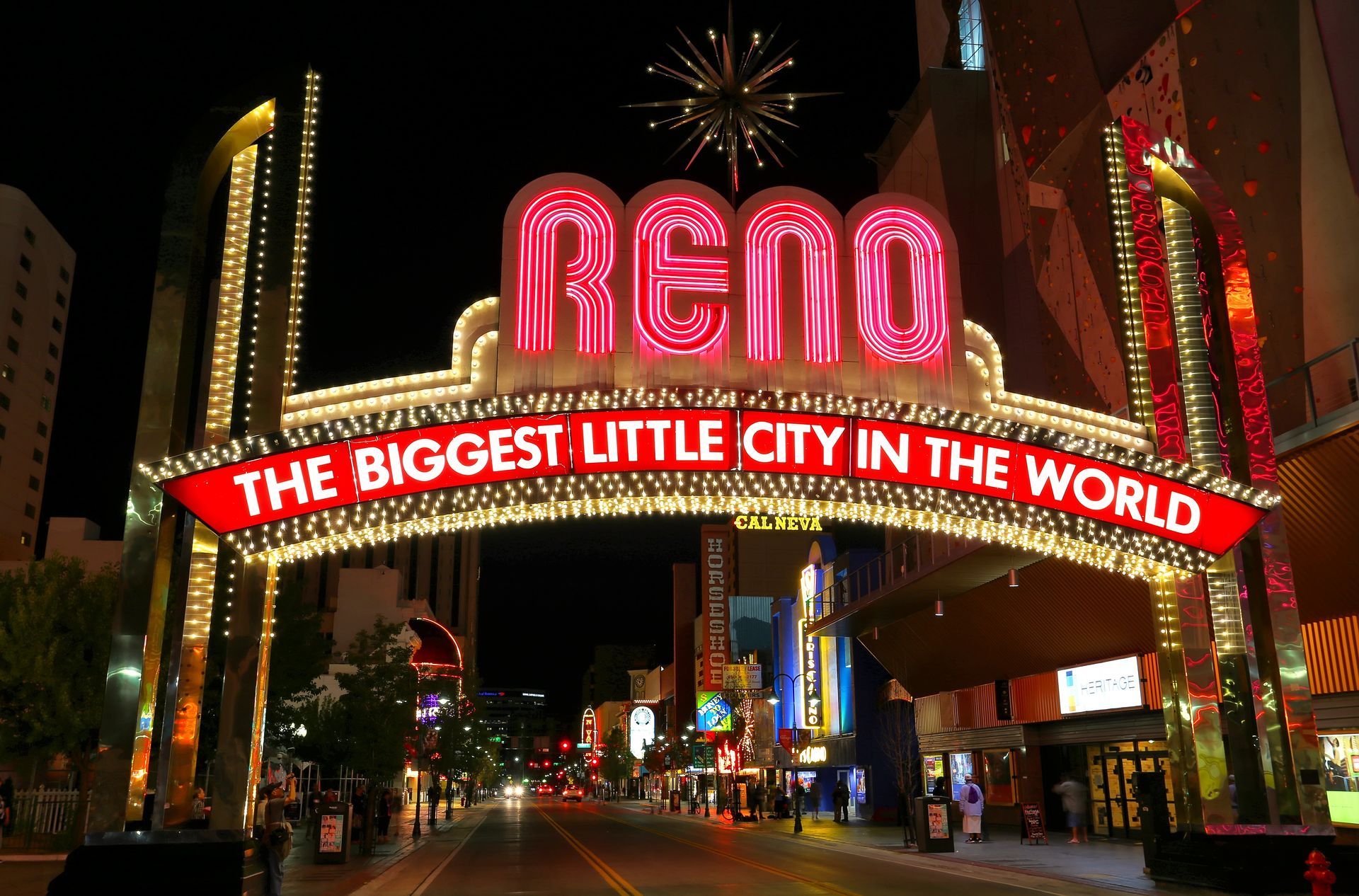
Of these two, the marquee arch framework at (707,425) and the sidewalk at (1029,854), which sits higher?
the marquee arch framework at (707,425)

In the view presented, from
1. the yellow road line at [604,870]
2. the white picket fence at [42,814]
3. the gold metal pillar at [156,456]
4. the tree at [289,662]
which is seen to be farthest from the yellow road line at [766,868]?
the tree at [289,662]

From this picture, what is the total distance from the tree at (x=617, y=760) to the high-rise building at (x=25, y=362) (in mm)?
60255

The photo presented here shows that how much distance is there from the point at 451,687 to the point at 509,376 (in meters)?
43.8

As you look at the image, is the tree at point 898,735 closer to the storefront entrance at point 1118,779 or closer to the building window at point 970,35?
the storefront entrance at point 1118,779

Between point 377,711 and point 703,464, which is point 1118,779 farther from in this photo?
point 377,711

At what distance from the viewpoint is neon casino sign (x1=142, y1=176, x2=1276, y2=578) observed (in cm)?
1388

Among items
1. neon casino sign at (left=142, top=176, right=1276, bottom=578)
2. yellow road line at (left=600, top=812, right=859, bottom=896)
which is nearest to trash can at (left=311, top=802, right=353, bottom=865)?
yellow road line at (left=600, top=812, right=859, bottom=896)

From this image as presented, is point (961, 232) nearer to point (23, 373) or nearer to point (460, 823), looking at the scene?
point (460, 823)

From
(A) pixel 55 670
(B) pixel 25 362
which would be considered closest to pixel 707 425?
(A) pixel 55 670

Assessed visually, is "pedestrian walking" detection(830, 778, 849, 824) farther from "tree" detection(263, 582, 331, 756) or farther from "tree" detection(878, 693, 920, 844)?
"tree" detection(263, 582, 331, 756)

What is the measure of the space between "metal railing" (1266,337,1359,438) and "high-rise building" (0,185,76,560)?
8901cm

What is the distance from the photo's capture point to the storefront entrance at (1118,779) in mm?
27828

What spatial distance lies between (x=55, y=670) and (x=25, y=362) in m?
71.4

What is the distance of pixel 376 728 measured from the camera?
33.0 metres
